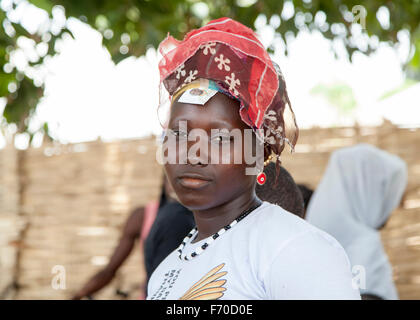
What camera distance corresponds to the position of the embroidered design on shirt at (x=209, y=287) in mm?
931

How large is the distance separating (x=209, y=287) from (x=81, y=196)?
4.22 m

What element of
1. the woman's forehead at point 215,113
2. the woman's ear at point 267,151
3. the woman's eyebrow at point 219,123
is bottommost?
the woman's ear at point 267,151

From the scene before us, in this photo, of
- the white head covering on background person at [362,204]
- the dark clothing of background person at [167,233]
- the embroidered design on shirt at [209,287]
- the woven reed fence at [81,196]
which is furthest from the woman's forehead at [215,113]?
the woven reed fence at [81,196]

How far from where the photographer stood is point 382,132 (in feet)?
14.5

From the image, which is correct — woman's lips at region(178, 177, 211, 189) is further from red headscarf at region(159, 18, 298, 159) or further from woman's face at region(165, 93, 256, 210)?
red headscarf at region(159, 18, 298, 159)

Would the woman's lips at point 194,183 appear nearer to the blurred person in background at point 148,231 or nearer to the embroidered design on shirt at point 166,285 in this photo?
A: the embroidered design on shirt at point 166,285

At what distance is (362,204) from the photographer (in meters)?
2.95

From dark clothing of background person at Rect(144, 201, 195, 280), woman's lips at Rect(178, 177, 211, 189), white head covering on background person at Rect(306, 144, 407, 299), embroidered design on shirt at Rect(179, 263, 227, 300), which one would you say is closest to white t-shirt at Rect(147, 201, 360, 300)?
embroidered design on shirt at Rect(179, 263, 227, 300)

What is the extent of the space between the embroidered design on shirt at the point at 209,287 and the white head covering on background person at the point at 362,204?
1.68 m

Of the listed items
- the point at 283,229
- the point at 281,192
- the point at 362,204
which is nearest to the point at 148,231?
the point at 362,204

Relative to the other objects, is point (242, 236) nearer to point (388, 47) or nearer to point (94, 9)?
point (94, 9)

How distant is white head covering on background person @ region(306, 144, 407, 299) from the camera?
2.55m

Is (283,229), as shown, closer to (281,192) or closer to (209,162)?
(209,162)

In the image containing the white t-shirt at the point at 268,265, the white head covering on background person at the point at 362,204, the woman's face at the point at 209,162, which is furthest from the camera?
the white head covering on background person at the point at 362,204
